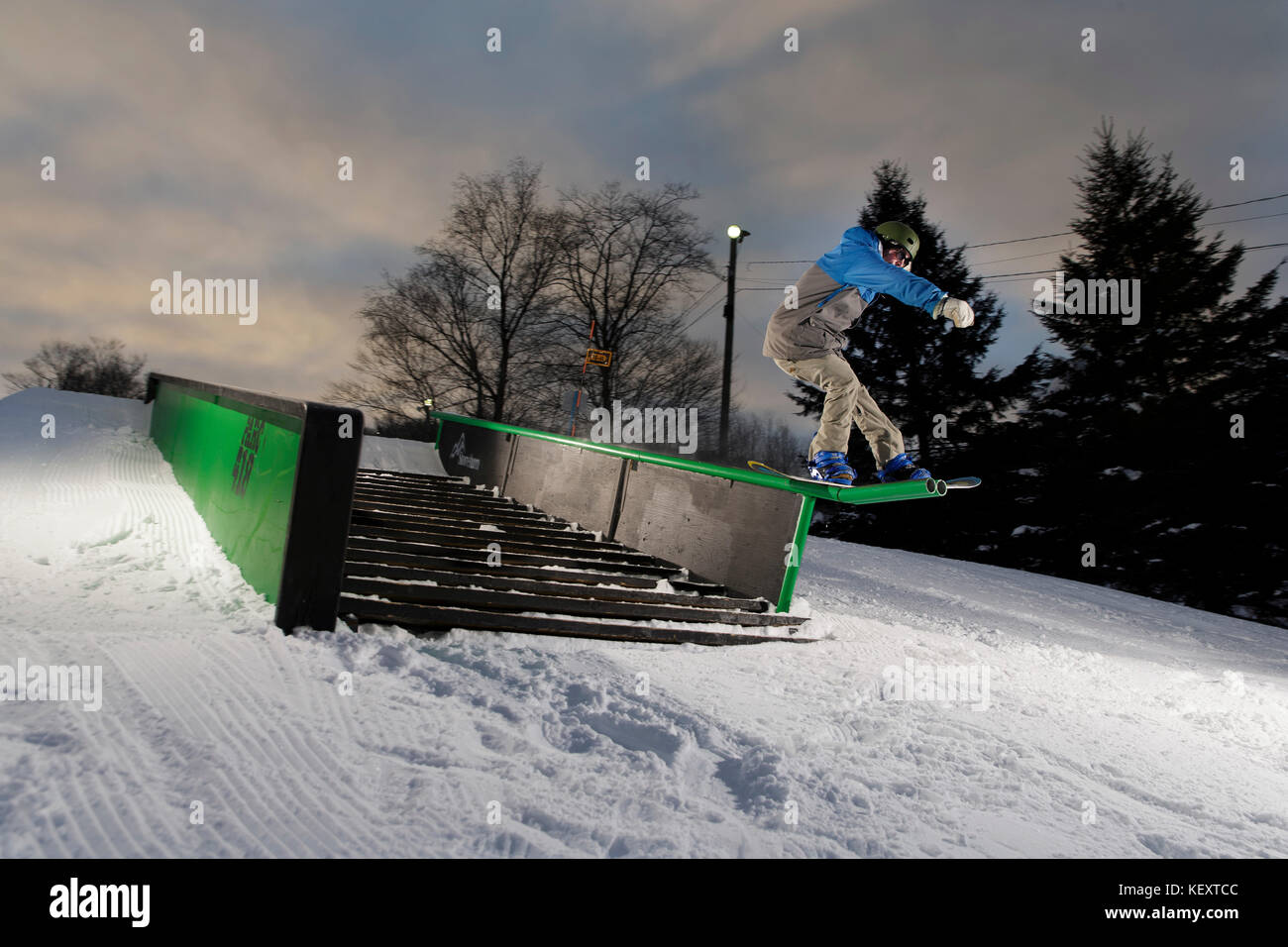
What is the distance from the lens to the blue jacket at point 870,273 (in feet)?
16.0

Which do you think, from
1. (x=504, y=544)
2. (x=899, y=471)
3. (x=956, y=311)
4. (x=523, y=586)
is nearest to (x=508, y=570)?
(x=523, y=586)

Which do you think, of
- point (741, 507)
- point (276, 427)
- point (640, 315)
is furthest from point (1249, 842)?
point (640, 315)

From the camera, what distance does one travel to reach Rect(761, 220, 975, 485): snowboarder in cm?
514

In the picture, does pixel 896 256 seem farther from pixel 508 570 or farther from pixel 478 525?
pixel 478 525

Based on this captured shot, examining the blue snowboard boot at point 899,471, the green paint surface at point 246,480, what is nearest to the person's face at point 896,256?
the blue snowboard boot at point 899,471

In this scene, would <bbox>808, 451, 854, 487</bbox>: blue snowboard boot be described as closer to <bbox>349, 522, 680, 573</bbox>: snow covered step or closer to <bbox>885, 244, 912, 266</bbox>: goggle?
<bbox>885, 244, 912, 266</bbox>: goggle

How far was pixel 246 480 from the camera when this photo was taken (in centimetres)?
520

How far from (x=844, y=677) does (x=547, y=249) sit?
32.2 m

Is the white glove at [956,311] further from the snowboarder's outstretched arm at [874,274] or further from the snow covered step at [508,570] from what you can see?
the snow covered step at [508,570]

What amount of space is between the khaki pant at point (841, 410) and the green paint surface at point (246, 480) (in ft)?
12.1

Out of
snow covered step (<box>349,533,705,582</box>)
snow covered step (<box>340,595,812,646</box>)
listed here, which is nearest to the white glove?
snow covered step (<box>340,595,812,646</box>)

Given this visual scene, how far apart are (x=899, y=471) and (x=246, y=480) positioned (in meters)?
4.83

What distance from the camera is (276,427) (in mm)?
4617

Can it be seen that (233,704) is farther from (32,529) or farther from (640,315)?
(640,315)
